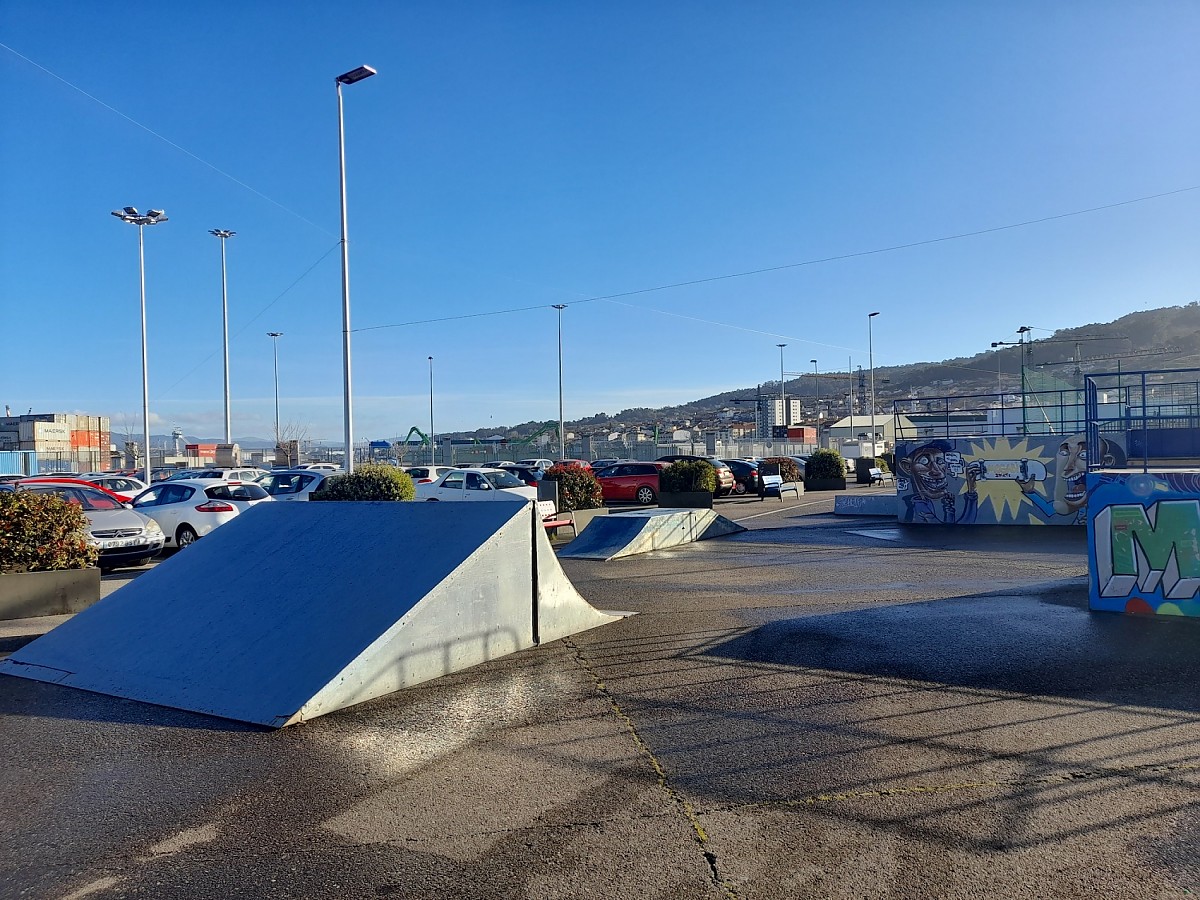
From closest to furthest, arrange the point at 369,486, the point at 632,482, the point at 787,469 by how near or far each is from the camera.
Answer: the point at 369,486
the point at 632,482
the point at 787,469

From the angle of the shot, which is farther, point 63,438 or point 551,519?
point 63,438

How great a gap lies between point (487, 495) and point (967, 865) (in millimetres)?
17232

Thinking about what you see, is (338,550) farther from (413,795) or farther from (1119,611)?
(1119,611)

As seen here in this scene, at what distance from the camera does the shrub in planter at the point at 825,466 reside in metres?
39.4

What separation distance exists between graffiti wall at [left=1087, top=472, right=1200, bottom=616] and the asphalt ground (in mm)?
857

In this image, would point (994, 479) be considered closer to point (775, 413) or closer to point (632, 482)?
point (632, 482)

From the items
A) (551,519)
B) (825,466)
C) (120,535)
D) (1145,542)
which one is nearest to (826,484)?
(825,466)

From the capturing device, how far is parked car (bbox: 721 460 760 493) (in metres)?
36.5

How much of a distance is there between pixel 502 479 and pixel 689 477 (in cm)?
710

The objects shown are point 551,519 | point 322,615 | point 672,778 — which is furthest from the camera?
point 551,519

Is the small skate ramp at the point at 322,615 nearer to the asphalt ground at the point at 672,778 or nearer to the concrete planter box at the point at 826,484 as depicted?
the asphalt ground at the point at 672,778

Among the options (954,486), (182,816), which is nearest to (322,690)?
(182,816)

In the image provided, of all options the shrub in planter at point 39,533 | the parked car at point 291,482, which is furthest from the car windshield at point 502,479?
the shrub in planter at point 39,533

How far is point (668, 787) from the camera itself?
16.1ft
